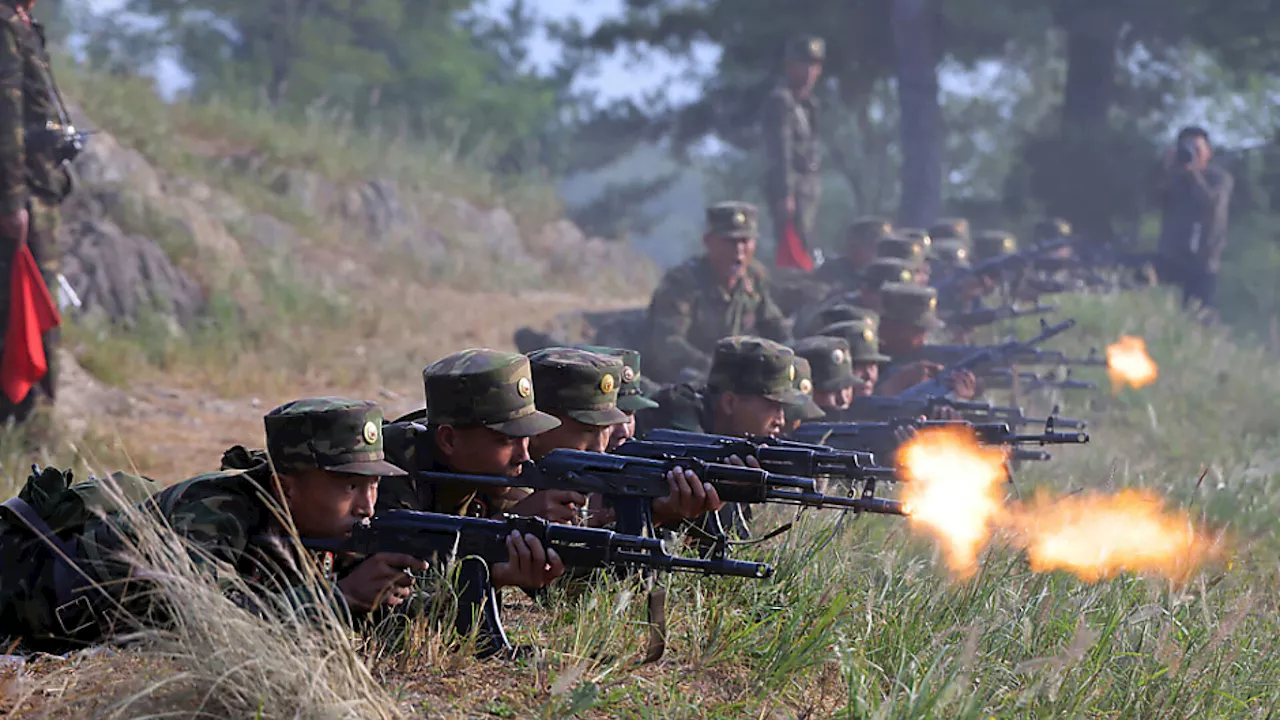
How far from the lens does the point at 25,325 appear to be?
25.8 feet

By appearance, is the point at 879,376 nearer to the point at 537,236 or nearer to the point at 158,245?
the point at 158,245

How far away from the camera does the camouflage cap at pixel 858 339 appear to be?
8.60 metres

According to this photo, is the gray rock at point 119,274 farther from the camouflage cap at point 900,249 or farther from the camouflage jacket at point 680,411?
the camouflage jacket at point 680,411

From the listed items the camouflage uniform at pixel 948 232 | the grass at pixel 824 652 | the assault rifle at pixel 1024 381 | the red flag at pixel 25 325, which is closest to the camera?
the grass at pixel 824 652

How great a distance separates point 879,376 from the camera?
9992 millimetres

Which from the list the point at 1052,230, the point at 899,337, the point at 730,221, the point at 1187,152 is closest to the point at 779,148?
the point at 1052,230

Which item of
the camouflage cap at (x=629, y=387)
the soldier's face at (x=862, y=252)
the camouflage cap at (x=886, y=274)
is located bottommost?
the camouflage cap at (x=629, y=387)

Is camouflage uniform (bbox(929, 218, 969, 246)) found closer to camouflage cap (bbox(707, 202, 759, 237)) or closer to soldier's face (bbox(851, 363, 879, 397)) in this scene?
camouflage cap (bbox(707, 202, 759, 237))

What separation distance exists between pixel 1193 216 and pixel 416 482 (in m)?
14.5

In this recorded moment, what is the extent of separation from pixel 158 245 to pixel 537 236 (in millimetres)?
8379

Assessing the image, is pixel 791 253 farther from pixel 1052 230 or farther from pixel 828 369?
pixel 828 369

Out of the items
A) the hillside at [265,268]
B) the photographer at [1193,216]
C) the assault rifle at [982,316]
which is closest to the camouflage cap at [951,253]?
the assault rifle at [982,316]

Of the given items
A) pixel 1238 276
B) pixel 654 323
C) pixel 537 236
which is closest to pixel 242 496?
pixel 654 323

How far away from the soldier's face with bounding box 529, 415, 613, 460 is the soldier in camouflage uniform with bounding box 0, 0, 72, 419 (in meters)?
4.20
